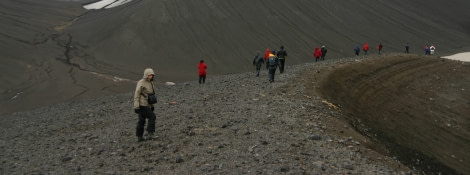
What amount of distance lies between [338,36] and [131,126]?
130 feet

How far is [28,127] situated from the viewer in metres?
16.6

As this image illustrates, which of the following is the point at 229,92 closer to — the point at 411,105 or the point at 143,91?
the point at 143,91

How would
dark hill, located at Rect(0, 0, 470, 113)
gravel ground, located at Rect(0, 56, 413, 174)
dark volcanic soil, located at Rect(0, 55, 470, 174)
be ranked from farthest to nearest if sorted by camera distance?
dark hill, located at Rect(0, 0, 470, 113) < dark volcanic soil, located at Rect(0, 55, 470, 174) < gravel ground, located at Rect(0, 56, 413, 174)

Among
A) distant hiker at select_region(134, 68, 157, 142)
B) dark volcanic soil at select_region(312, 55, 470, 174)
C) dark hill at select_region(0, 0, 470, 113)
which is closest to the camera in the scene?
distant hiker at select_region(134, 68, 157, 142)

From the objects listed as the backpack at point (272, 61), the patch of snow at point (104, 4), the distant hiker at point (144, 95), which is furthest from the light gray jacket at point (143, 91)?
the patch of snow at point (104, 4)

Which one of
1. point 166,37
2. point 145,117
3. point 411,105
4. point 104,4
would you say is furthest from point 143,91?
point 104,4

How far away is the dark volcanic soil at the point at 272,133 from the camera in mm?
8195

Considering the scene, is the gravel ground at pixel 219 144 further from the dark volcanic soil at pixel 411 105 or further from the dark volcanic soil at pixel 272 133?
the dark volcanic soil at pixel 411 105

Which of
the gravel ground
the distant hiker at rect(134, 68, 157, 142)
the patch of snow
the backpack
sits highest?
the patch of snow

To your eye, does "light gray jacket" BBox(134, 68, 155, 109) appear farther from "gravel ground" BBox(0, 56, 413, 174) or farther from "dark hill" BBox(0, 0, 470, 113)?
"dark hill" BBox(0, 0, 470, 113)

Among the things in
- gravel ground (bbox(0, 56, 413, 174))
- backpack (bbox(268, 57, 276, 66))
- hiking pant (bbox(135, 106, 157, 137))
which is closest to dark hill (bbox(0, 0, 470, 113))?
backpack (bbox(268, 57, 276, 66))

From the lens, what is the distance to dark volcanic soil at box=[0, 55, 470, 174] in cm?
820

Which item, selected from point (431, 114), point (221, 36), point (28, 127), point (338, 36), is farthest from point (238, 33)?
point (28, 127)

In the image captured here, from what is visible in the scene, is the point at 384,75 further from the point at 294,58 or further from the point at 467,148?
the point at 294,58
